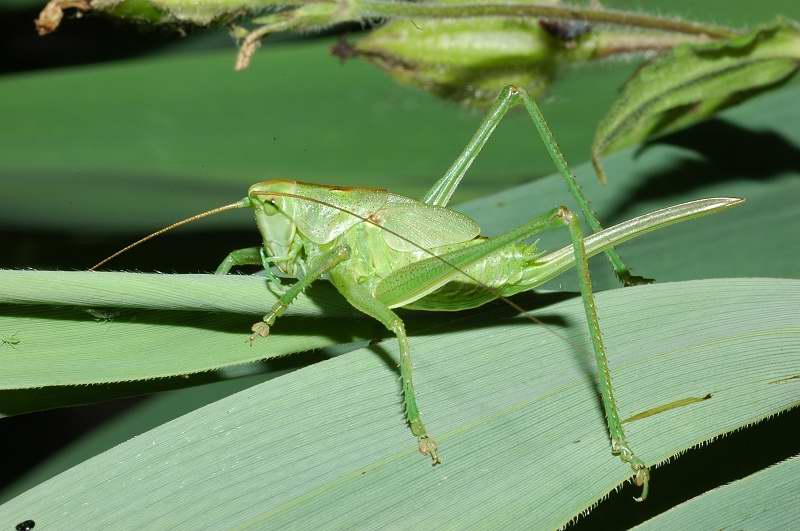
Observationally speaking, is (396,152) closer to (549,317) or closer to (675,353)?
(549,317)

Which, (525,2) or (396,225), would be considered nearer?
(396,225)

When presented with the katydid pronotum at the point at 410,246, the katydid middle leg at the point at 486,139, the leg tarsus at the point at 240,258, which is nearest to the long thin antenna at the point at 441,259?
the katydid pronotum at the point at 410,246

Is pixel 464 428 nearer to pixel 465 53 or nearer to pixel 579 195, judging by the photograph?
pixel 579 195

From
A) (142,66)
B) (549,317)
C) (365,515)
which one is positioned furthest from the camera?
(142,66)

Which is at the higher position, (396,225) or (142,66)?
(142,66)

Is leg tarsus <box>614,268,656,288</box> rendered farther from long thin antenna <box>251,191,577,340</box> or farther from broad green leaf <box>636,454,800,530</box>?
broad green leaf <box>636,454,800,530</box>

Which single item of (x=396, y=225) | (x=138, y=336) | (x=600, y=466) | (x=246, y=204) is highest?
(x=246, y=204)

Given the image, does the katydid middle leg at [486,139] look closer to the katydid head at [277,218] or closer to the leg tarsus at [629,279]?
the leg tarsus at [629,279]

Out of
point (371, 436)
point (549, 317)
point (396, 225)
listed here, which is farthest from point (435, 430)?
point (396, 225)
